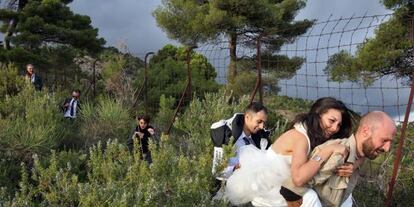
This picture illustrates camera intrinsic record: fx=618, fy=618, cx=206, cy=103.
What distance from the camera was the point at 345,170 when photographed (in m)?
3.23


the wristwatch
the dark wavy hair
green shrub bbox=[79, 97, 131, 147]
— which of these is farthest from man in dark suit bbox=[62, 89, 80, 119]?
the wristwatch

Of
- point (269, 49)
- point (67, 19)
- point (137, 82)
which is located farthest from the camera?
point (67, 19)

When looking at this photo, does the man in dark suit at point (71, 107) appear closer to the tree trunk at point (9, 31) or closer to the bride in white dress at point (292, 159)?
the bride in white dress at point (292, 159)

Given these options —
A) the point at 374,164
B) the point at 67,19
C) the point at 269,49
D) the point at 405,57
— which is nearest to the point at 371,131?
the point at 374,164

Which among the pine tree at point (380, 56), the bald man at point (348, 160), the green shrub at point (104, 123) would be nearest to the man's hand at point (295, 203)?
the bald man at point (348, 160)

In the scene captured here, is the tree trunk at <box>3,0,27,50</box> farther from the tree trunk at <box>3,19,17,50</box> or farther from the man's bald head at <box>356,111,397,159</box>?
the man's bald head at <box>356,111,397,159</box>

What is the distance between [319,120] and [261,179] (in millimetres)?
524

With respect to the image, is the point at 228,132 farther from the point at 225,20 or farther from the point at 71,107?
the point at 225,20

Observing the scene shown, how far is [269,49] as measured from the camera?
74.5ft

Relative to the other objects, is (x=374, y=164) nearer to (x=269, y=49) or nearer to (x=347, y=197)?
(x=347, y=197)

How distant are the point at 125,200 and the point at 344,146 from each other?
120 centimetres

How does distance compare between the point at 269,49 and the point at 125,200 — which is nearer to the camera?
the point at 125,200

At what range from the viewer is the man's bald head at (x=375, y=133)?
314 cm

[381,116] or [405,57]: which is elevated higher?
[405,57]
